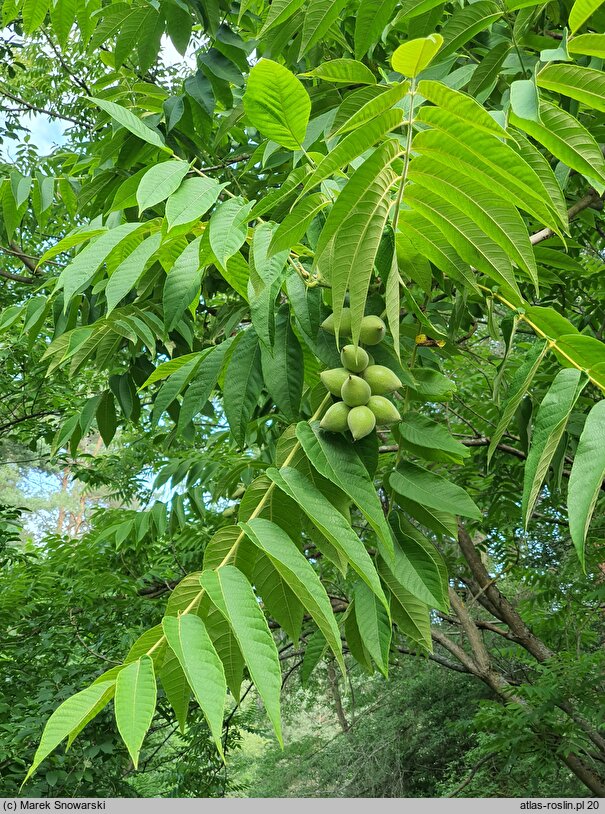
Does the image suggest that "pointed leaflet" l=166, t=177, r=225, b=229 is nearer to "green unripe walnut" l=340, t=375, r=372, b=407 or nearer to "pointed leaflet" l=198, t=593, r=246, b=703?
"green unripe walnut" l=340, t=375, r=372, b=407

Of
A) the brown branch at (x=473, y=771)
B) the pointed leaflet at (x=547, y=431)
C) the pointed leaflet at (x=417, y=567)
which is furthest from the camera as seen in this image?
the brown branch at (x=473, y=771)

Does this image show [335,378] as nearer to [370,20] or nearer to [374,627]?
[374,627]

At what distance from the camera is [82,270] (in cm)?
131

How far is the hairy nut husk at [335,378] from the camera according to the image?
1107mm

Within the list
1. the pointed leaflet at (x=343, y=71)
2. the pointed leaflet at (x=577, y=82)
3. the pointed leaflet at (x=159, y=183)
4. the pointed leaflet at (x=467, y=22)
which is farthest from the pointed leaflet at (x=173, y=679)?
the pointed leaflet at (x=467, y=22)

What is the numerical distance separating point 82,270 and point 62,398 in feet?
14.1

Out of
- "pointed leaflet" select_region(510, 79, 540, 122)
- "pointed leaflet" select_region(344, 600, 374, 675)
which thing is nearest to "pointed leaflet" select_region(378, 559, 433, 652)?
"pointed leaflet" select_region(344, 600, 374, 675)

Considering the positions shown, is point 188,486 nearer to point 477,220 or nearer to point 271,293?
point 271,293

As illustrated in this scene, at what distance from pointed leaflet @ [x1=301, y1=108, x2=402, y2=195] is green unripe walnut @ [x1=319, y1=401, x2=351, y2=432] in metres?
0.37

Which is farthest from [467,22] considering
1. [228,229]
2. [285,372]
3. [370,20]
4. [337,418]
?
[337,418]

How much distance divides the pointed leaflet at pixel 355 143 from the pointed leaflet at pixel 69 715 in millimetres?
704

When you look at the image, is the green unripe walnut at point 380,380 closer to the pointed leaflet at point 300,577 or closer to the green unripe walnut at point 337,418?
the green unripe walnut at point 337,418

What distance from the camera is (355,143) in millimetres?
848
